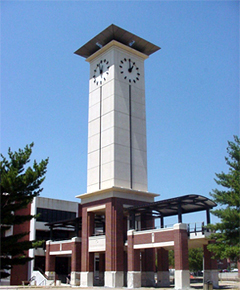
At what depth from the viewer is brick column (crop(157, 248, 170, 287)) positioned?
46.6 metres

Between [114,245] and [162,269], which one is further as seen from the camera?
[162,269]

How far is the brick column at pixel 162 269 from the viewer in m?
46.6

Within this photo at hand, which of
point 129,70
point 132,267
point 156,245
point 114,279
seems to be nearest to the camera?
point 156,245

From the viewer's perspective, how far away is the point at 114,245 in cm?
4456

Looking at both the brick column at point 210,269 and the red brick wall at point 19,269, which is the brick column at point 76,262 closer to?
the red brick wall at point 19,269

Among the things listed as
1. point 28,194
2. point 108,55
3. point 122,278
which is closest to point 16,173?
point 28,194

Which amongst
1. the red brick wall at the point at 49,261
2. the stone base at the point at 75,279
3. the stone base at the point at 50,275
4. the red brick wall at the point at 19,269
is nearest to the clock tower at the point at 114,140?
the stone base at the point at 75,279

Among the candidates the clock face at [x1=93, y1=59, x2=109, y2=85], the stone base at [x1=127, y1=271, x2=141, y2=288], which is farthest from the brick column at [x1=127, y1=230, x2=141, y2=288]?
the clock face at [x1=93, y1=59, x2=109, y2=85]

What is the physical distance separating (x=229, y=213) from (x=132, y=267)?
14524mm

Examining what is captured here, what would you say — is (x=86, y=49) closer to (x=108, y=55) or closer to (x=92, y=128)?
(x=108, y=55)

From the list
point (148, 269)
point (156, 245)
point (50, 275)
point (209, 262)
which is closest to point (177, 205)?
point (156, 245)

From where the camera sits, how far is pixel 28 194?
1282 inches

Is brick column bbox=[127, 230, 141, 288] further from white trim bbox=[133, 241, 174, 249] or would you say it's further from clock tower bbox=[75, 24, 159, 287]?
clock tower bbox=[75, 24, 159, 287]

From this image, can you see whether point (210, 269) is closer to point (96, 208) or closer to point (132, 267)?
point (132, 267)
